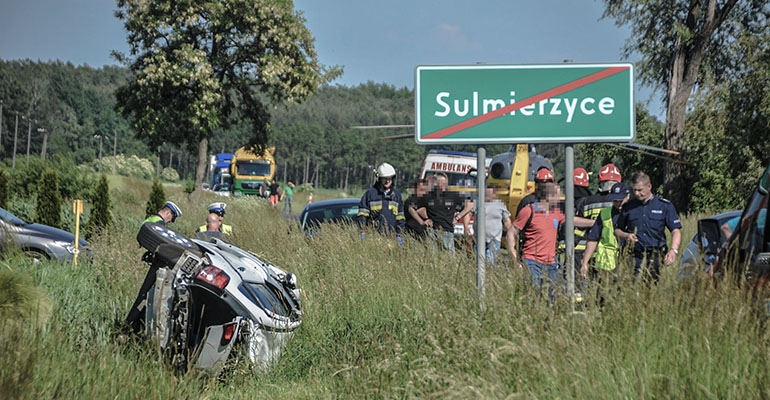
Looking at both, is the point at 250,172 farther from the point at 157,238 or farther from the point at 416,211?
the point at 157,238

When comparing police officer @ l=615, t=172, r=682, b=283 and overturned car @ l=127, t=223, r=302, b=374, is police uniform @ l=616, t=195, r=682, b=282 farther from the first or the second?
overturned car @ l=127, t=223, r=302, b=374

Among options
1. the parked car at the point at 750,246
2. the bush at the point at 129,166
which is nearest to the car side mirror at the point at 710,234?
the parked car at the point at 750,246

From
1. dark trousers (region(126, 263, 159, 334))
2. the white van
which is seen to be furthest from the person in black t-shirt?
the white van

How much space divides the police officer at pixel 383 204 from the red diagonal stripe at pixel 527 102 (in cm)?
576

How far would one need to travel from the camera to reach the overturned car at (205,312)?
677 centimetres

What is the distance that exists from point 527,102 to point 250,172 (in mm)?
50712

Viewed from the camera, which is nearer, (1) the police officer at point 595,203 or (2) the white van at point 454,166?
(1) the police officer at point 595,203

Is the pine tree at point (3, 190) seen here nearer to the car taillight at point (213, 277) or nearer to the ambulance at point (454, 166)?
the ambulance at point (454, 166)

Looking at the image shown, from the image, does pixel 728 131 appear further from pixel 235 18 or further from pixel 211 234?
pixel 235 18

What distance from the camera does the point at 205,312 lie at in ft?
22.7

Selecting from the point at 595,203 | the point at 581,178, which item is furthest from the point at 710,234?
the point at 581,178

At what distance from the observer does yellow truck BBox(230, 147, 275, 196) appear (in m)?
56.8

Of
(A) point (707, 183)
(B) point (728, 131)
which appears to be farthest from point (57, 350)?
(A) point (707, 183)

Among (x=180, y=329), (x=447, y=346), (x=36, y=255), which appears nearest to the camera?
(x=447, y=346)
